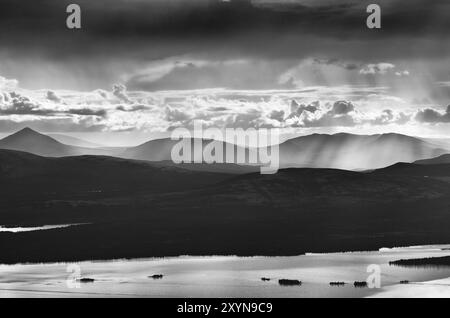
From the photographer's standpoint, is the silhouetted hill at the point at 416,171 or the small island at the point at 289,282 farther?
the silhouetted hill at the point at 416,171

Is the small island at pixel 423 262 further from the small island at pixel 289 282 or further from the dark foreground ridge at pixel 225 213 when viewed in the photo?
the small island at pixel 289 282

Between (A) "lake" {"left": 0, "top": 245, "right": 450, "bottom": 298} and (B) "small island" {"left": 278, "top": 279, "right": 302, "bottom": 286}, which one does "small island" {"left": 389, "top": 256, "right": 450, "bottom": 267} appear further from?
(B) "small island" {"left": 278, "top": 279, "right": 302, "bottom": 286}

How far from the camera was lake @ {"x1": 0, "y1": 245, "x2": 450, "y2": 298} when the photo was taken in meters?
66.2

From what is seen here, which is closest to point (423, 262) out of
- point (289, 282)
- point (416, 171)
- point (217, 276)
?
point (289, 282)

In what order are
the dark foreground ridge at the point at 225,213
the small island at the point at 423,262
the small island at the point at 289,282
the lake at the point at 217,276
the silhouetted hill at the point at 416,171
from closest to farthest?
the lake at the point at 217,276, the small island at the point at 289,282, the small island at the point at 423,262, the dark foreground ridge at the point at 225,213, the silhouetted hill at the point at 416,171

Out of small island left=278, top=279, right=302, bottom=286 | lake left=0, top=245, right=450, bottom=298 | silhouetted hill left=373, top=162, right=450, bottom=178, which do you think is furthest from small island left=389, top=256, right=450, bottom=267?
silhouetted hill left=373, top=162, right=450, bottom=178

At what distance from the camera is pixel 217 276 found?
75.0 metres

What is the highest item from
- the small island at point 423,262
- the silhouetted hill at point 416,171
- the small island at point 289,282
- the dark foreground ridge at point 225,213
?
the silhouetted hill at point 416,171

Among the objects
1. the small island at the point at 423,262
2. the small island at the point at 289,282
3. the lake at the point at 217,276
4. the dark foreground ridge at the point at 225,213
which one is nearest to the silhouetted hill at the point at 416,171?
the dark foreground ridge at the point at 225,213

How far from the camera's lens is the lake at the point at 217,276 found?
66.2 m

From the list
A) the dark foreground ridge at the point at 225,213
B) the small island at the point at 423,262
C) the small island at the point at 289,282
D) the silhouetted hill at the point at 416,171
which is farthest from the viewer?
the silhouetted hill at the point at 416,171

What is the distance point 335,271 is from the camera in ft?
254
